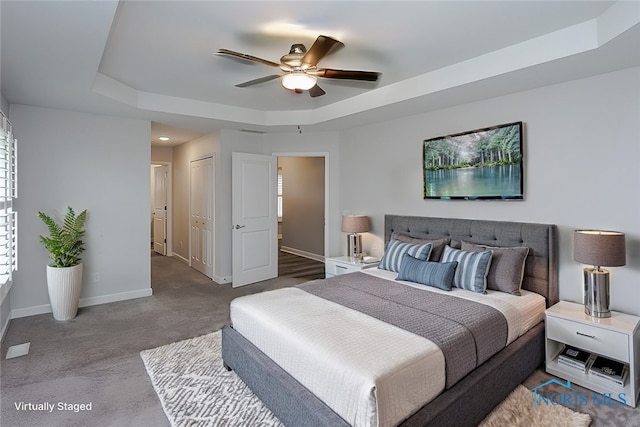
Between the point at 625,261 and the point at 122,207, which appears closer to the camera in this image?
the point at 625,261

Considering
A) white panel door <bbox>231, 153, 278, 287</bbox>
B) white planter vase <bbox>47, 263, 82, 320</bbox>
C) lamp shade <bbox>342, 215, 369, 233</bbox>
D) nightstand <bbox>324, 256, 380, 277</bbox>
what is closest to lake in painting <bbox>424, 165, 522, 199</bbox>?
lamp shade <bbox>342, 215, 369, 233</bbox>

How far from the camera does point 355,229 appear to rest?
445cm

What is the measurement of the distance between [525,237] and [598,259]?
0.67m

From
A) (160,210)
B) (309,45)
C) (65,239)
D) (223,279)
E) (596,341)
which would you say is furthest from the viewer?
(160,210)

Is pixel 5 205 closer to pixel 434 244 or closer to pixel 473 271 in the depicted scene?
pixel 434 244

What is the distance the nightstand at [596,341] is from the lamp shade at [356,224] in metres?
2.27

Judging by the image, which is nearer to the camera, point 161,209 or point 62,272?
point 62,272

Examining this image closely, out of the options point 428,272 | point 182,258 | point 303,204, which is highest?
point 303,204

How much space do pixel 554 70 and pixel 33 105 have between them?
204 inches

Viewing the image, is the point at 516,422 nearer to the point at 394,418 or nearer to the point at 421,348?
the point at 421,348

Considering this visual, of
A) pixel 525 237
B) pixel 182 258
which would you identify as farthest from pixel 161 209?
pixel 525 237

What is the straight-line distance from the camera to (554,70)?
267 centimetres

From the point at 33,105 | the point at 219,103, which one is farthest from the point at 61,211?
the point at 219,103

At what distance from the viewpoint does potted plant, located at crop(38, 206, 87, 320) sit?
3584mm
